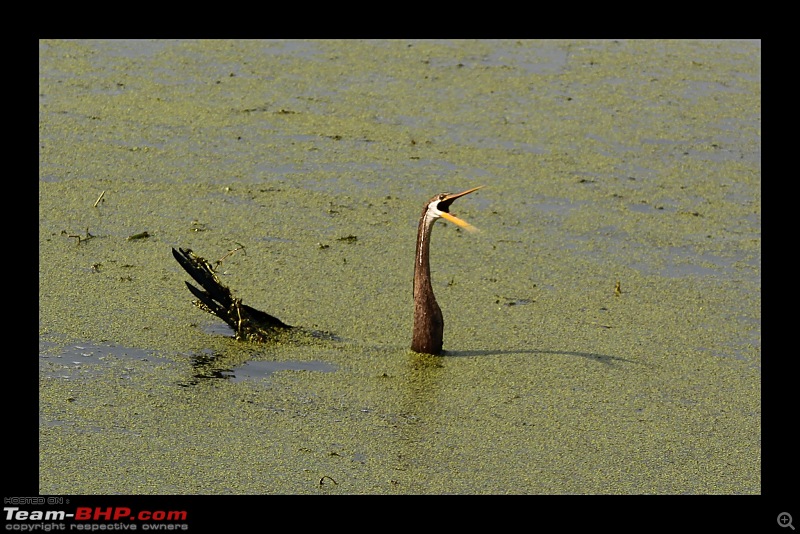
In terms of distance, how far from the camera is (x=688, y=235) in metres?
6.16

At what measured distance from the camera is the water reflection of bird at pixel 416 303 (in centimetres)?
471

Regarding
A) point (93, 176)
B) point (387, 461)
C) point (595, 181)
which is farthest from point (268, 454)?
point (595, 181)

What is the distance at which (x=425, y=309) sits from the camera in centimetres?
471

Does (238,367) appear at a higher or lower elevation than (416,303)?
lower

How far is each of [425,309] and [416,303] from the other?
Answer: 47 millimetres

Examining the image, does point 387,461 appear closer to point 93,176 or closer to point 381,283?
point 381,283

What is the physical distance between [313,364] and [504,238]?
1651mm

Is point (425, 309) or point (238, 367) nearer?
point (238, 367)
